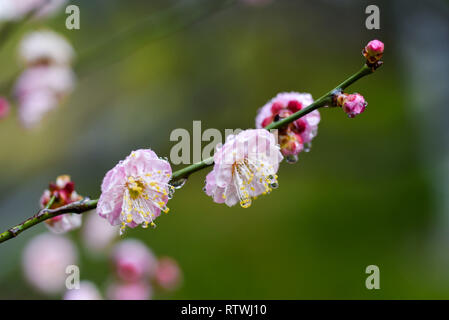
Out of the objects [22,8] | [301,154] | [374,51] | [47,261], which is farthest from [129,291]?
[301,154]

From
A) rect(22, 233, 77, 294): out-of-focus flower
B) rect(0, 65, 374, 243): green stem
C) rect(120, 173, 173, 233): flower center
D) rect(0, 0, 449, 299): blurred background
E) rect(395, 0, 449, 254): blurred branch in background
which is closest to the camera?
rect(0, 65, 374, 243): green stem

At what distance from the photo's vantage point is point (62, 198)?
2.46 ft

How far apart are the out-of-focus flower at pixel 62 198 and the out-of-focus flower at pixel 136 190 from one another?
0.08 metres

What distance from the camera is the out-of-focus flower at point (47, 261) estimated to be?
1835 millimetres

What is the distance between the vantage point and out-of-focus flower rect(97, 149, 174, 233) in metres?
0.72

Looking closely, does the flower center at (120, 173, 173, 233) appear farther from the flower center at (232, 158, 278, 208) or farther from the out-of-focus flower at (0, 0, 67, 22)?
the out-of-focus flower at (0, 0, 67, 22)

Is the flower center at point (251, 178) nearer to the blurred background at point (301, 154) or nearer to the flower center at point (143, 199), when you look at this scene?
the flower center at point (143, 199)

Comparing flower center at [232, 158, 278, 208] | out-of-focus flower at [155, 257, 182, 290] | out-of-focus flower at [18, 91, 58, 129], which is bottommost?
out-of-focus flower at [155, 257, 182, 290]

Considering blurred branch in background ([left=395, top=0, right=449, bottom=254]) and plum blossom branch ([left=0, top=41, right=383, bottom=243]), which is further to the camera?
blurred branch in background ([left=395, top=0, right=449, bottom=254])

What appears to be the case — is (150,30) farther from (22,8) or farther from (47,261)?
(47,261)

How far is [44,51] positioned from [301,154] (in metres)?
2.34

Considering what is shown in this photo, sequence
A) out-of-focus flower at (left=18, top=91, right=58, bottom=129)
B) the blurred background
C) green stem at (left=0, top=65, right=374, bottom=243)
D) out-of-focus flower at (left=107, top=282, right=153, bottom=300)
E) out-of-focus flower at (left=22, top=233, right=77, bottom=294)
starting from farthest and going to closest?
1. the blurred background
2. out-of-focus flower at (left=22, top=233, right=77, bottom=294)
3. out-of-focus flower at (left=18, top=91, right=58, bottom=129)
4. out-of-focus flower at (left=107, top=282, right=153, bottom=300)
5. green stem at (left=0, top=65, right=374, bottom=243)

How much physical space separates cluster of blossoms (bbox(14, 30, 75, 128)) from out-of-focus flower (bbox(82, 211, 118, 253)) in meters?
0.63

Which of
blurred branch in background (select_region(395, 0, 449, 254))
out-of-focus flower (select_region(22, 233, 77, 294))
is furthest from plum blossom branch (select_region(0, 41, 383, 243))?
blurred branch in background (select_region(395, 0, 449, 254))
